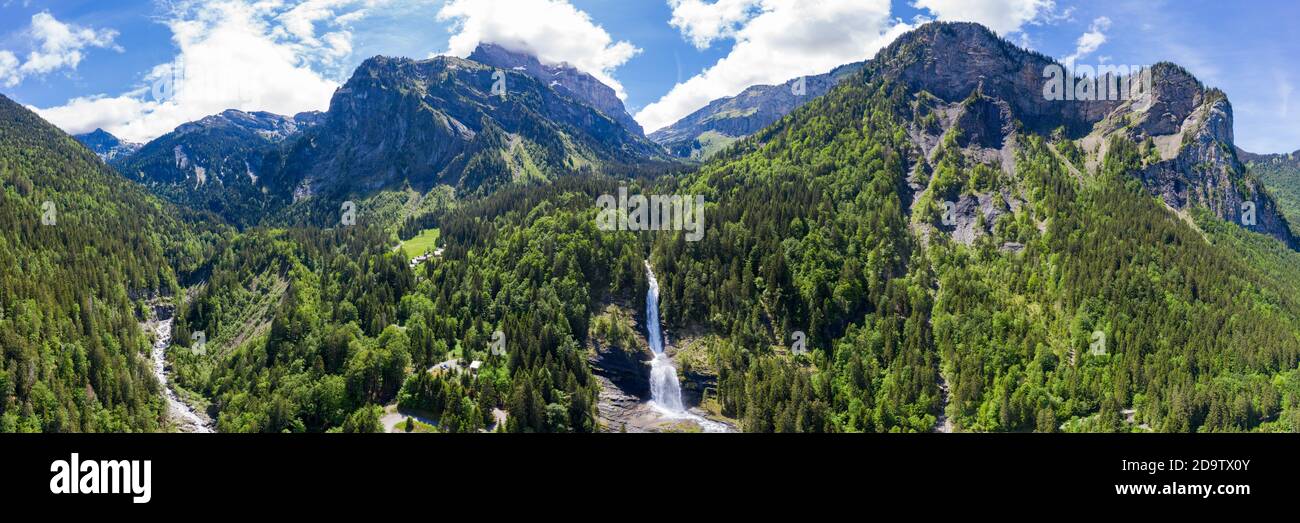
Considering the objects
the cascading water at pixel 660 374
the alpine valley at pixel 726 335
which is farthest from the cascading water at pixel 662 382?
the alpine valley at pixel 726 335

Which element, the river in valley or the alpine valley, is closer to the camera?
the alpine valley

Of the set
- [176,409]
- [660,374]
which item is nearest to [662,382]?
[660,374]

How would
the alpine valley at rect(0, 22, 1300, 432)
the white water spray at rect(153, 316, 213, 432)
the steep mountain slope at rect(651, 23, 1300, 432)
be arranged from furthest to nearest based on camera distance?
the white water spray at rect(153, 316, 213, 432) → the steep mountain slope at rect(651, 23, 1300, 432) → the alpine valley at rect(0, 22, 1300, 432)

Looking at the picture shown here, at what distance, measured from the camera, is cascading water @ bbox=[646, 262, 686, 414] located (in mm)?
133375

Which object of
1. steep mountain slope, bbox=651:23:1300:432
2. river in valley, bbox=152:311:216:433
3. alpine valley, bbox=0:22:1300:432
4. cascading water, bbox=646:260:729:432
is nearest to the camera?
alpine valley, bbox=0:22:1300:432

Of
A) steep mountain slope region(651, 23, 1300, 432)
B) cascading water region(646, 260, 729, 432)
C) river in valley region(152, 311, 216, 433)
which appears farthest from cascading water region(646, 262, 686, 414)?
river in valley region(152, 311, 216, 433)

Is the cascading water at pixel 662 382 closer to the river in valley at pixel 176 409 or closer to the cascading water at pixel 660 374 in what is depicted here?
the cascading water at pixel 660 374

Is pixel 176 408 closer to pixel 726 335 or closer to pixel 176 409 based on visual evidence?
pixel 176 409

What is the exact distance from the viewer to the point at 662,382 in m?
138

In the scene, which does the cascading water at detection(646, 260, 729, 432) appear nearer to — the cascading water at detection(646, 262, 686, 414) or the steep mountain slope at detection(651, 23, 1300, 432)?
the cascading water at detection(646, 262, 686, 414)

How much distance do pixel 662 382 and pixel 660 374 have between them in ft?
7.71

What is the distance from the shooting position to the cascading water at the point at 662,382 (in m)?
127

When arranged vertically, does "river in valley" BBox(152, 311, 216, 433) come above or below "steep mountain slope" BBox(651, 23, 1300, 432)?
below

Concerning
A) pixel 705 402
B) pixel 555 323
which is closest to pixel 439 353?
pixel 555 323
